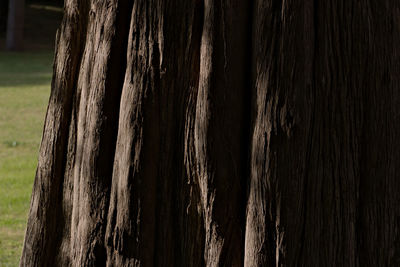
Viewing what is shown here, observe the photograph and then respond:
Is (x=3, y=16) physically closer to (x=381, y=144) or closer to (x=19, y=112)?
(x=19, y=112)

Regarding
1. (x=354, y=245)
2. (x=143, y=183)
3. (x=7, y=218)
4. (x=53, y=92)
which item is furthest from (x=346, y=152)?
(x=7, y=218)

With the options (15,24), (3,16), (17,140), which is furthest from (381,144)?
(3,16)

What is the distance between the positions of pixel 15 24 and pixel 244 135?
85.2 feet

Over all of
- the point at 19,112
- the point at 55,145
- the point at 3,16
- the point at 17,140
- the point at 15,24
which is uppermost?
the point at 3,16

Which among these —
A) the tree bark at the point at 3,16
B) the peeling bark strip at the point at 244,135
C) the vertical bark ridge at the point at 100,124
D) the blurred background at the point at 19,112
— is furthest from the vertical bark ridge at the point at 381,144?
the tree bark at the point at 3,16

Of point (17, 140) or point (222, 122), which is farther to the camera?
point (17, 140)

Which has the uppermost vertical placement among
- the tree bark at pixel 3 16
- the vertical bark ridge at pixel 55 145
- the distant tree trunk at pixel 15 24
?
the tree bark at pixel 3 16

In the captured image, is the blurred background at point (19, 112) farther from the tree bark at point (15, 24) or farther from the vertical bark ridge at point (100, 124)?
the vertical bark ridge at point (100, 124)

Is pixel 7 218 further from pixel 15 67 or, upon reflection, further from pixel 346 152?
pixel 15 67

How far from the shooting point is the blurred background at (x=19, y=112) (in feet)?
23.8

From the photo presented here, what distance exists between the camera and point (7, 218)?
734 cm

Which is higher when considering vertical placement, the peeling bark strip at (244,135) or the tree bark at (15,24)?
the tree bark at (15,24)

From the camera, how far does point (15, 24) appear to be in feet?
90.2

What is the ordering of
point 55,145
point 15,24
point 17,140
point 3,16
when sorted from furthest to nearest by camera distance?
point 3,16 → point 15,24 → point 17,140 → point 55,145
